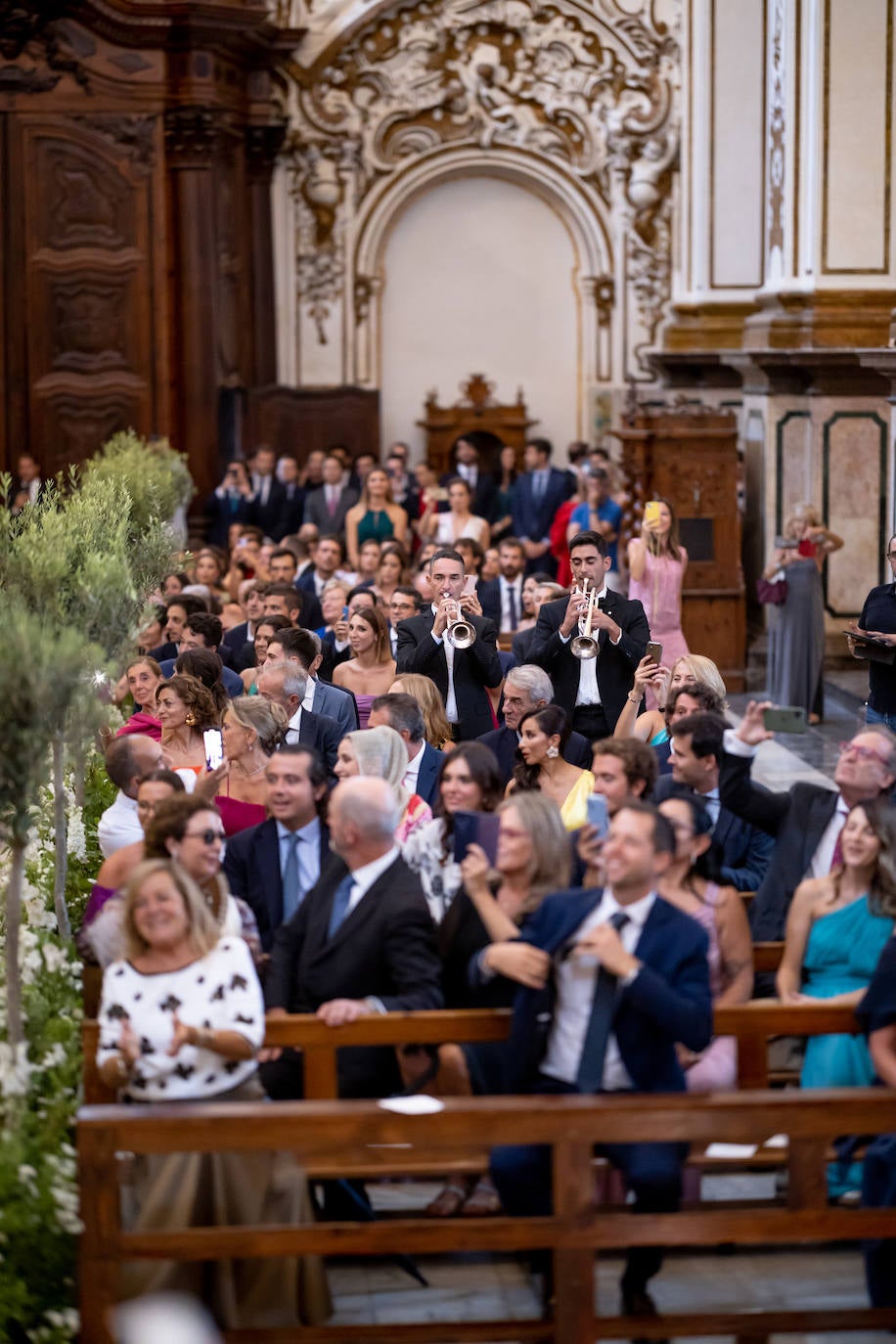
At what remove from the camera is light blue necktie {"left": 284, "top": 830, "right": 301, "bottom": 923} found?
6.20 m

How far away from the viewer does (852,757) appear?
6133mm

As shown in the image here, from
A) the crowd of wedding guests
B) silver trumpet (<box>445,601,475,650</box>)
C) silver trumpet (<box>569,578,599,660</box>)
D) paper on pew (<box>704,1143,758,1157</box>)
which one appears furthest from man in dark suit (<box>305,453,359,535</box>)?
paper on pew (<box>704,1143,758,1157</box>)

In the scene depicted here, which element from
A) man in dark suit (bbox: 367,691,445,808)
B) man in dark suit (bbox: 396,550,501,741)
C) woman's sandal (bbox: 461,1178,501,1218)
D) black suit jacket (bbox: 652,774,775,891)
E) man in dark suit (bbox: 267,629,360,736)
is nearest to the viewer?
woman's sandal (bbox: 461,1178,501,1218)

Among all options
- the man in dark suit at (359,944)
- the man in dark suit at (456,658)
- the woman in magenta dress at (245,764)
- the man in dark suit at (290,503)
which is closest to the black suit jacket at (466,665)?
the man in dark suit at (456,658)

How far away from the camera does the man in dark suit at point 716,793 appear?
6523mm

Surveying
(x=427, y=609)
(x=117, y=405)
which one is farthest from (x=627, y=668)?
(x=117, y=405)

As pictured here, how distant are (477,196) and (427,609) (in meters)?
12.7

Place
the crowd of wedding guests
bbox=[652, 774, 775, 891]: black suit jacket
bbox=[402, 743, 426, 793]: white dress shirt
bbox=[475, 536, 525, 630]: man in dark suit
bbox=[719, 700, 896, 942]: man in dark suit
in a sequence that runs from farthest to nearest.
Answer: bbox=[475, 536, 525, 630]: man in dark suit
bbox=[402, 743, 426, 793]: white dress shirt
bbox=[652, 774, 775, 891]: black suit jacket
bbox=[719, 700, 896, 942]: man in dark suit
the crowd of wedding guests

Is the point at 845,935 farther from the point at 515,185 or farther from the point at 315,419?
the point at 515,185

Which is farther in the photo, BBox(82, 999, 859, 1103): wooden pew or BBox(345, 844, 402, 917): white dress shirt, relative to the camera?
BBox(345, 844, 402, 917): white dress shirt

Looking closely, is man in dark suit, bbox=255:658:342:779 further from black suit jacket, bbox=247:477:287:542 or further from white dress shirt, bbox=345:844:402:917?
black suit jacket, bbox=247:477:287:542

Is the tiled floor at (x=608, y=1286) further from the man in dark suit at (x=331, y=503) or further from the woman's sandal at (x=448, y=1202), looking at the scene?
the man in dark suit at (x=331, y=503)

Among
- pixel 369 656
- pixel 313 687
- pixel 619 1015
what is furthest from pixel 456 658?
pixel 619 1015

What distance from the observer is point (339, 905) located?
18.5ft
